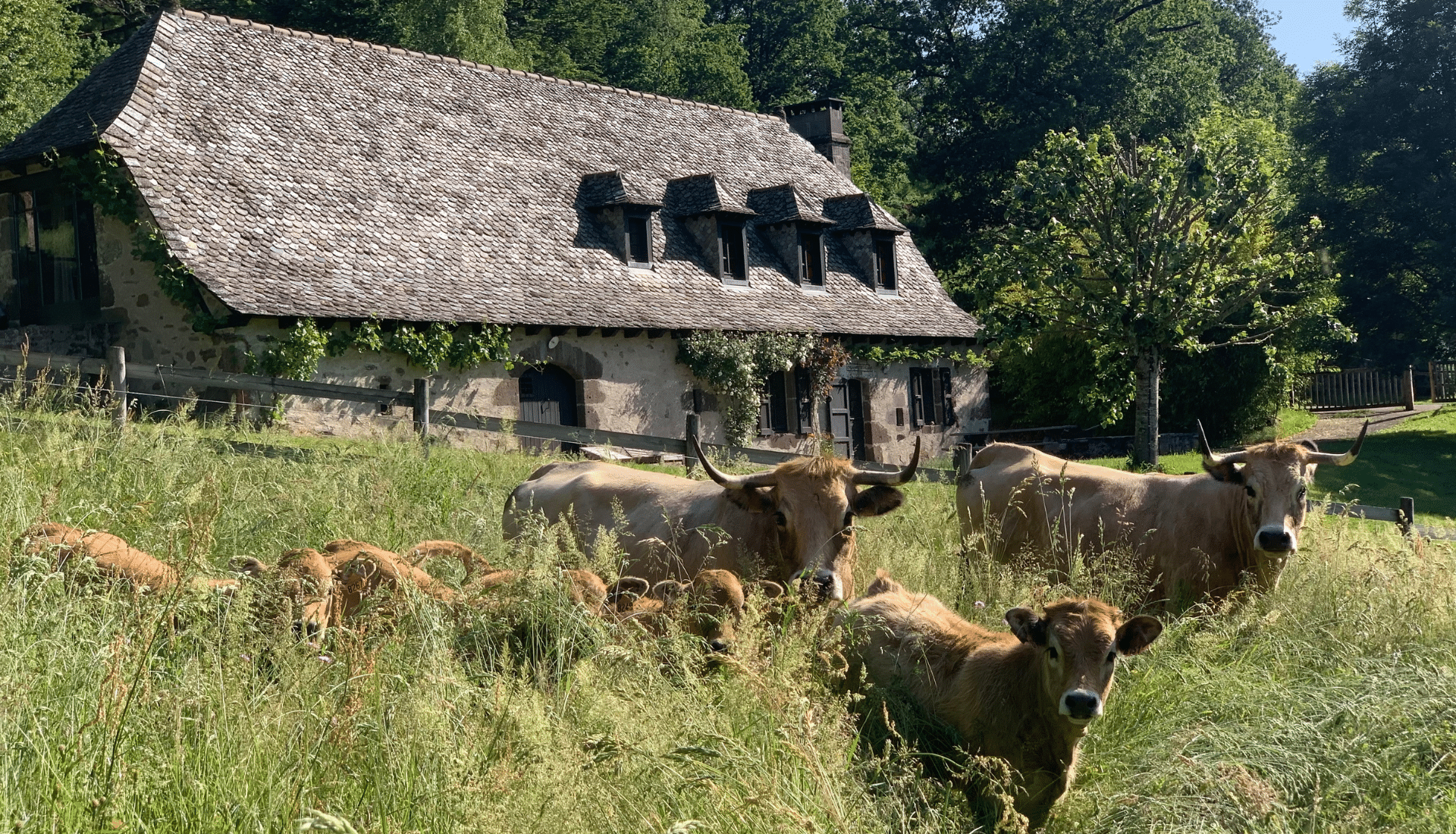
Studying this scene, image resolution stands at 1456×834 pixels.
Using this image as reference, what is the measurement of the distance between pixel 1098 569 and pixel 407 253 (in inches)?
590

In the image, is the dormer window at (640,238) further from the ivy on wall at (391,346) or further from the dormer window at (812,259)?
the ivy on wall at (391,346)

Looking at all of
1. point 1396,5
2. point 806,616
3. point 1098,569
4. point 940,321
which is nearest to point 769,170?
point 940,321

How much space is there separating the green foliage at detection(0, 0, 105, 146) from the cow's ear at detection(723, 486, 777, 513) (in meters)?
26.5

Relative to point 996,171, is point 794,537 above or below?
below

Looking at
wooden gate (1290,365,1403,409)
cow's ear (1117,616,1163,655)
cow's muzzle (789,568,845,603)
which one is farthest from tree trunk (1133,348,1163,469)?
cow's ear (1117,616,1163,655)

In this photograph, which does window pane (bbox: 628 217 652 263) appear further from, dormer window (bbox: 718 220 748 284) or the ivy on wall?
the ivy on wall

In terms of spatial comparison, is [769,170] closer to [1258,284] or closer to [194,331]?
[1258,284]

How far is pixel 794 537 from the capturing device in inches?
280

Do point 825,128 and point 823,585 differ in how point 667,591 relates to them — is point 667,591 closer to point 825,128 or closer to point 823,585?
point 823,585

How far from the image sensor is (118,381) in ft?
44.8

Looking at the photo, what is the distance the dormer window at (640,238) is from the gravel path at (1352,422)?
53.4ft

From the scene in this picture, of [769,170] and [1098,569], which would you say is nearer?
[1098,569]

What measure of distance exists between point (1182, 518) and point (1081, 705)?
4645 mm

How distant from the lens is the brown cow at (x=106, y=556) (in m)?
4.96
